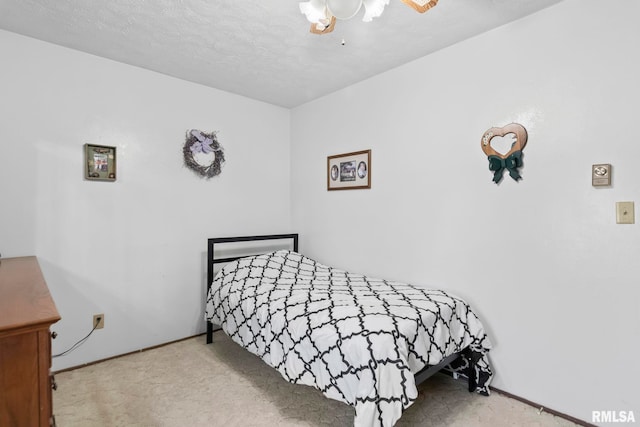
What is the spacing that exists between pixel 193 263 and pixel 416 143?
7.15ft

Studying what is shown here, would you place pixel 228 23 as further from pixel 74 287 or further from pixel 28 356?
pixel 74 287

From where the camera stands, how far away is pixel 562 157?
5.99 ft

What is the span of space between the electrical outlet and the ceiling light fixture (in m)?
2.52

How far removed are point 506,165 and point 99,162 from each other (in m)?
2.83

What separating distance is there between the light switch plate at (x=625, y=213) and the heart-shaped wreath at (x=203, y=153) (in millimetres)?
2899

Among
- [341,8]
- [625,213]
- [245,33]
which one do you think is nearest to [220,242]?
[245,33]

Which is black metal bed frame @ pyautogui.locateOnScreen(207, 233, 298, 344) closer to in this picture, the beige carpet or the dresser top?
the beige carpet

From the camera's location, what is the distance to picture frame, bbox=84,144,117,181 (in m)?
2.38

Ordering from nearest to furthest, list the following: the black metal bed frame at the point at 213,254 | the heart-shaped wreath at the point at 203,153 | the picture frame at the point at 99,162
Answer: the picture frame at the point at 99,162 → the black metal bed frame at the point at 213,254 → the heart-shaped wreath at the point at 203,153

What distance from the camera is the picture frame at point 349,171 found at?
2854 mm

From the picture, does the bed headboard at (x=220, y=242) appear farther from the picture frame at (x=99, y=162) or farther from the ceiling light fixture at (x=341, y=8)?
the ceiling light fixture at (x=341, y=8)

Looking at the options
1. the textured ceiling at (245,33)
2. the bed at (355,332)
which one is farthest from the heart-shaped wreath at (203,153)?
the bed at (355,332)

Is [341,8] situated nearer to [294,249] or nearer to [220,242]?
[220,242]

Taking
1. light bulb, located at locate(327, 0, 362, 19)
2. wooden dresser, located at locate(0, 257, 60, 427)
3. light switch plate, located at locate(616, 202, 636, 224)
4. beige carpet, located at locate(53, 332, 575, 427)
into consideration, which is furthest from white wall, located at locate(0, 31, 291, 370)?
light switch plate, located at locate(616, 202, 636, 224)
